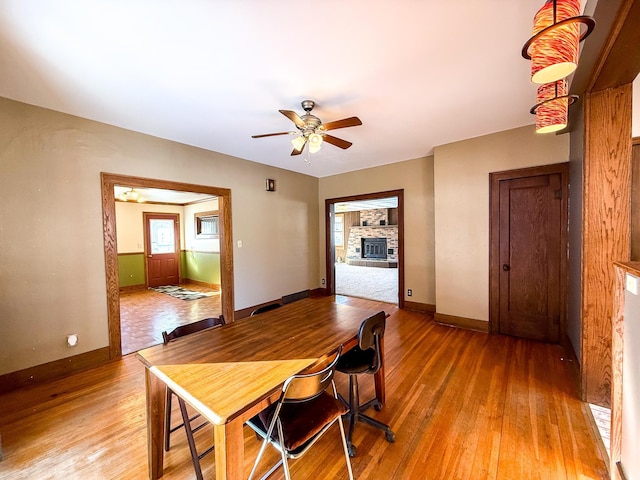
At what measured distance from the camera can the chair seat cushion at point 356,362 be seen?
1724 mm

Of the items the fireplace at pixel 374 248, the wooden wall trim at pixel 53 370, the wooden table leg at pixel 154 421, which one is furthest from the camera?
the fireplace at pixel 374 248

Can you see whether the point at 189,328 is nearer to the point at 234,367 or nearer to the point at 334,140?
the point at 234,367

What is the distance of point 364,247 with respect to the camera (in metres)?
11.2

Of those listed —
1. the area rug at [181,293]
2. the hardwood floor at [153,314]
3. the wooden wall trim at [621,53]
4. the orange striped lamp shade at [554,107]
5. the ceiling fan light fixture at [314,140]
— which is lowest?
the hardwood floor at [153,314]

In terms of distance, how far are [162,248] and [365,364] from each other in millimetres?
7129

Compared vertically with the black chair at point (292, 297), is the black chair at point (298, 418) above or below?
below

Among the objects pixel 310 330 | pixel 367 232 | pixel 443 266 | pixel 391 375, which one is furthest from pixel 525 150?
pixel 367 232

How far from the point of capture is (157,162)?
3.32 m

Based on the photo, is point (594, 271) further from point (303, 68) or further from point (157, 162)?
point (157, 162)

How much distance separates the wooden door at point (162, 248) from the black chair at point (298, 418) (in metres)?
6.89

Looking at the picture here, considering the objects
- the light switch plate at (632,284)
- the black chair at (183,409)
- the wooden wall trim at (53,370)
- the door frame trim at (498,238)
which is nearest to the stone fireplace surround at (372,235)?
the door frame trim at (498,238)

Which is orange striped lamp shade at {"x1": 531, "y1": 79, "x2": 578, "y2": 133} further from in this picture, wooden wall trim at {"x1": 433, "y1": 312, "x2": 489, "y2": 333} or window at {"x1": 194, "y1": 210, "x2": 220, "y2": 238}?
window at {"x1": 194, "y1": 210, "x2": 220, "y2": 238}

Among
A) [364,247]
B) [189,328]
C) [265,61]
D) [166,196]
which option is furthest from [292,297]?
[364,247]

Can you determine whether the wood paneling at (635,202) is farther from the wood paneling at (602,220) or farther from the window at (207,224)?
the window at (207,224)
